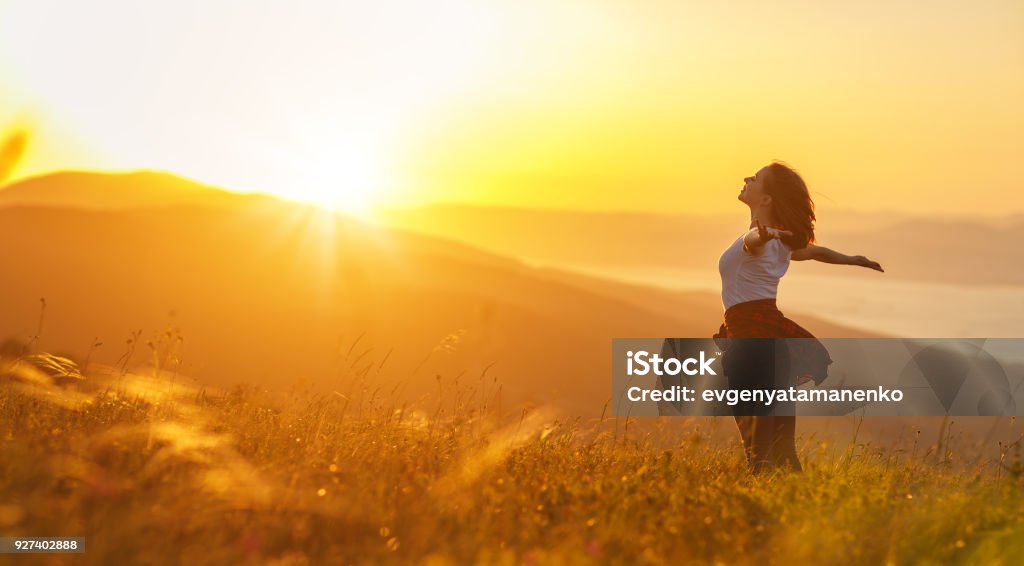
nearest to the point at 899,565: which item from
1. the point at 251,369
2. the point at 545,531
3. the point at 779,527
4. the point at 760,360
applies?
the point at 779,527

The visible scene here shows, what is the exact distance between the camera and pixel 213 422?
18.7 ft

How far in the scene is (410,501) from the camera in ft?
14.3

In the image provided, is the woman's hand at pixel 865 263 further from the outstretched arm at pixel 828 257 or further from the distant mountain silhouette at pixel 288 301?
the distant mountain silhouette at pixel 288 301

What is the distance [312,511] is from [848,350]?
475 centimetres

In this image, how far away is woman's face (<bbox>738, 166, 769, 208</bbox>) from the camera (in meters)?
6.45

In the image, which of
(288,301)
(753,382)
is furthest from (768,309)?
(288,301)

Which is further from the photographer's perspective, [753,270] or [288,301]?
[288,301]

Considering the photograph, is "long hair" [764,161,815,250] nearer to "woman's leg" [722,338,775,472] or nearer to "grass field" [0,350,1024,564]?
"woman's leg" [722,338,775,472]

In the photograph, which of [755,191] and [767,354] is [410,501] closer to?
[767,354]

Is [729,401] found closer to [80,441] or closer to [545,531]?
[545,531]

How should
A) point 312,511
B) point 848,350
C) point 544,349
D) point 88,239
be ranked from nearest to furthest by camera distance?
point 312,511
point 848,350
point 544,349
point 88,239

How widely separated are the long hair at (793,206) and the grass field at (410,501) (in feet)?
5.06

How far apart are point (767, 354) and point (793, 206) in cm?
102

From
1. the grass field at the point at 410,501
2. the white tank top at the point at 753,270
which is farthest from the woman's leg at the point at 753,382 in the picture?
the white tank top at the point at 753,270
